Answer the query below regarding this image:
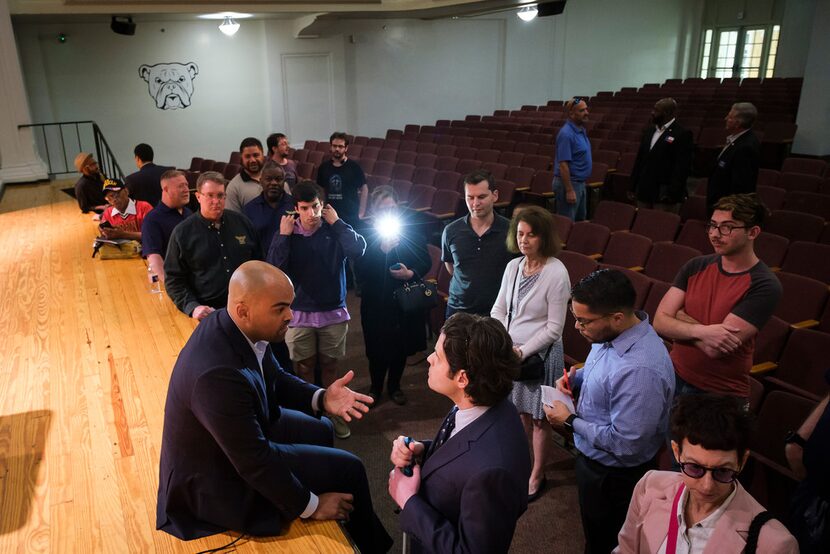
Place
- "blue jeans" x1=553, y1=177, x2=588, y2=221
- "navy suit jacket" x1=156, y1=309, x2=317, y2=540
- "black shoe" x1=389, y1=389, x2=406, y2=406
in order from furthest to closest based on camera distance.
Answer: "blue jeans" x1=553, y1=177, x2=588, y2=221 → "black shoe" x1=389, y1=389, x2=406, y2=406 → "navy suit jacket" x1=156, y1=309, x2=317, y2=540

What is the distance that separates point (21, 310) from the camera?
3934mm

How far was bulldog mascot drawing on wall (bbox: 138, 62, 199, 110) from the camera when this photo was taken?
38.4ft

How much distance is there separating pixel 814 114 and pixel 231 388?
31.4 feet

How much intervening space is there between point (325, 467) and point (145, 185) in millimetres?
4646

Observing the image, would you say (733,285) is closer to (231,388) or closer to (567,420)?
(567,420)

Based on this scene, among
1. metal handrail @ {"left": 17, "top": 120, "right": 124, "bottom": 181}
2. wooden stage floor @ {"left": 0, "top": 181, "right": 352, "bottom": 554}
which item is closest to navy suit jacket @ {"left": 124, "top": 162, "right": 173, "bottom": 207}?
wooden stage floor @ {"left": 0, "top": 181, "right": 352, "bottom": 554}

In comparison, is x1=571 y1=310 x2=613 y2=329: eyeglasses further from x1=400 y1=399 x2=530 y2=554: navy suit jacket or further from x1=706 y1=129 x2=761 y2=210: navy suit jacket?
x1=706 y1=129 x2=761 y2=210: navy suit jacket

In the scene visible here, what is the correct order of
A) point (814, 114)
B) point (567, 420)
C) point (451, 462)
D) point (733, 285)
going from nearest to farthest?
point (451, 462) < point (567, 420) < point (733, 285) < point (814, 114)

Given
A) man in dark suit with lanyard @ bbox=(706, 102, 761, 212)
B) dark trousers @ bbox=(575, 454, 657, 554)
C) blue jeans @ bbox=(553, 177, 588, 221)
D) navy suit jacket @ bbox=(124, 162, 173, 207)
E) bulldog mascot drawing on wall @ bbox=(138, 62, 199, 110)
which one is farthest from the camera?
bulldog mascot drawing on wall @ bbox=(138, 62, 199, 110)

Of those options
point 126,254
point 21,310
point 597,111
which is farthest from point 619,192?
point 21,310

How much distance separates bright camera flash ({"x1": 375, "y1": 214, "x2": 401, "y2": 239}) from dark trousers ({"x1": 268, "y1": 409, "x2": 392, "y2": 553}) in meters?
1.57

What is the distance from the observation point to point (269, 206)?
4250mm

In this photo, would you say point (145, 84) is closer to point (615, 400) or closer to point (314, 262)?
point (314, 262)

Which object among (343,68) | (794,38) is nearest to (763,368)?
(343,68)
